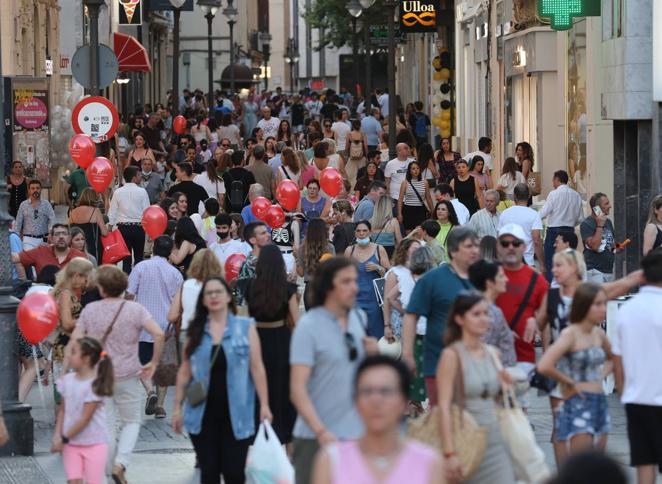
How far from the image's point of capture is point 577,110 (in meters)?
25.2

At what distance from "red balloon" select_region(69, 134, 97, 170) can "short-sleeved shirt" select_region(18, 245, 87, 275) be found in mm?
5255

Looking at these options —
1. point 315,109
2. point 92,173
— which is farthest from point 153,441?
point 315,109

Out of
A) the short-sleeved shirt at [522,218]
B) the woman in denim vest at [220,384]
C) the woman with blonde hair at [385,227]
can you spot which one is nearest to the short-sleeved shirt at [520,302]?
the woman in denim vest at [220,384]

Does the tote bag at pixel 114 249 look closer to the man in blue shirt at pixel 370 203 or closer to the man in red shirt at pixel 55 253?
the man in red shirt at pixel 55 253

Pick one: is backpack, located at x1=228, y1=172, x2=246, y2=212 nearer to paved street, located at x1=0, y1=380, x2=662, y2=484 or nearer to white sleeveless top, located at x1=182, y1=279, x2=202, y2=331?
paved street, located at x1=0, y1=380, x2=662, y2=484

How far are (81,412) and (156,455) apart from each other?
2573 millimetres

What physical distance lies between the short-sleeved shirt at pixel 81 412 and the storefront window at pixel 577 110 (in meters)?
14.9

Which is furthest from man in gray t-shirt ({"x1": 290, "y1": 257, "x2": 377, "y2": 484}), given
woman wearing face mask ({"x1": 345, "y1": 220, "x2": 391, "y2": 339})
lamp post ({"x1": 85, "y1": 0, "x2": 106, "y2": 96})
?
lamp post ({"x1": 85, "y1": 0, "x2": 106, "y2": 96})

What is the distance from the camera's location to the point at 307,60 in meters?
126

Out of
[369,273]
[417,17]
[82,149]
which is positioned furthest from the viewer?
[417,17]

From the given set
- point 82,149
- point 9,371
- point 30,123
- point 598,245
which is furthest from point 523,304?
point 30,123

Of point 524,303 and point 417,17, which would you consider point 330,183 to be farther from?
point 417,17

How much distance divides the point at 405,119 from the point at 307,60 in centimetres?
8209

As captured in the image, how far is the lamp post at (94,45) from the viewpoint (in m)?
20.2
